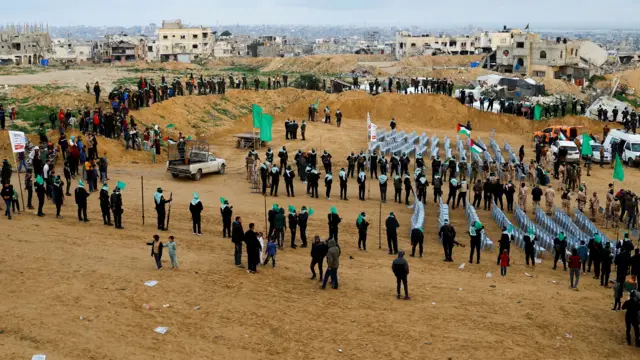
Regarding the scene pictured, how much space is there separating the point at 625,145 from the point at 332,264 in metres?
25.2

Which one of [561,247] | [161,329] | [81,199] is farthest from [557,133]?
[161,329]

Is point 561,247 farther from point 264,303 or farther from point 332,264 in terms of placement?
point 264,303

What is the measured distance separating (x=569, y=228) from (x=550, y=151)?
41.0 ft

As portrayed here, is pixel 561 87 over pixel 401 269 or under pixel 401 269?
over

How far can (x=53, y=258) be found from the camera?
59.7 ft

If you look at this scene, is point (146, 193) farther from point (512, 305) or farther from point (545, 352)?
point (545, 352)

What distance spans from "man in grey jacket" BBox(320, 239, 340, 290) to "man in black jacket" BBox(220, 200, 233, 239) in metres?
5.09

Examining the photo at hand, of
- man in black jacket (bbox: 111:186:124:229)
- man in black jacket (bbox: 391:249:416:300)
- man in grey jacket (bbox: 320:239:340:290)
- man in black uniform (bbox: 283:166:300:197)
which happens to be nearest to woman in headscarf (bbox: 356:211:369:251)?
man in grey jacket (bbox: 320:239:340:290)

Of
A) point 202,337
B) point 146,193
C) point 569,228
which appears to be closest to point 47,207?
point 146,193

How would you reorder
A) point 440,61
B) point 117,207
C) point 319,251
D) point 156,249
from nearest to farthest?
point 319,251, point 156,249, point 117,207, point 440,61

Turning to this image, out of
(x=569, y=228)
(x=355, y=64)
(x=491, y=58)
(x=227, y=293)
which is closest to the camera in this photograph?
(x=227, y=293)

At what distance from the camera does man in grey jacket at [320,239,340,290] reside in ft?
55.4

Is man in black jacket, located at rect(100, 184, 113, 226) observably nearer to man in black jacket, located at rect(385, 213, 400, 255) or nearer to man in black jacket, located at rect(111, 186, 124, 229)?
man in black jacket, located at rect(111, 186, 124, 229)

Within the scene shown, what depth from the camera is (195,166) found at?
30.4m
